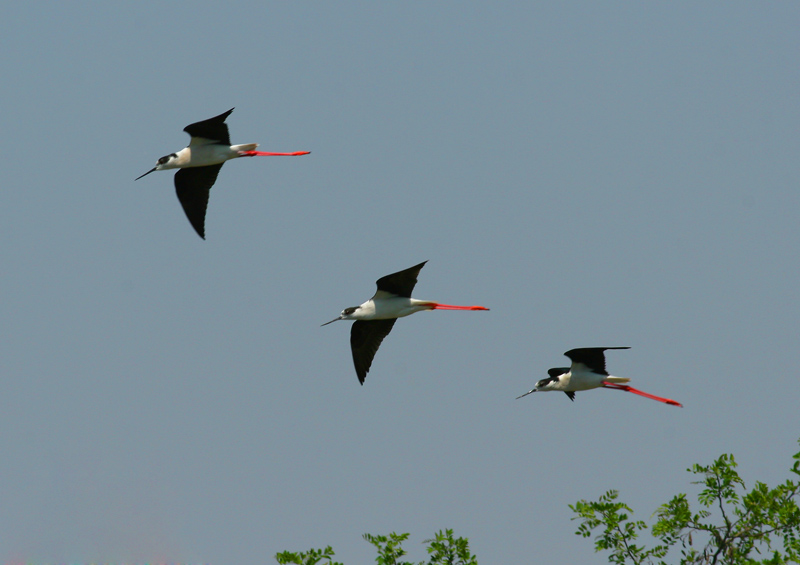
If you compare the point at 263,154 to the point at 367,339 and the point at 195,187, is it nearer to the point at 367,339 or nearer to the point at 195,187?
the point at 195,187

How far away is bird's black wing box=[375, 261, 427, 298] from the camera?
38.5 ft

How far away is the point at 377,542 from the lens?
955 cm

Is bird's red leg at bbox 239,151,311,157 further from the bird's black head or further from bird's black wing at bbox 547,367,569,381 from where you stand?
bird's black wing at bbox 547,367,569,381

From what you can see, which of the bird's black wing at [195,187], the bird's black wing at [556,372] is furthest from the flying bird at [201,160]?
the bird's black wing at [556,372]

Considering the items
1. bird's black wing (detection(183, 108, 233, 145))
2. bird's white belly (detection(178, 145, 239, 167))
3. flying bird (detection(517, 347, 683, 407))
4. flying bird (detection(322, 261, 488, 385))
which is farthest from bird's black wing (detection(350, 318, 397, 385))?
bird's black wing (detection(183, 108, 233, 145))

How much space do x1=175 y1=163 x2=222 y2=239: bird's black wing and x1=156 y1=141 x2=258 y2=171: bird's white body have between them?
512mm

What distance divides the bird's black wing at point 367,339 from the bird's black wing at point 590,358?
231 centimetres

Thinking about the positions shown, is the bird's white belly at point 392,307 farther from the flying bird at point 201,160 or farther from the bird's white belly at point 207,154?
the bird's white belly at point 207,154

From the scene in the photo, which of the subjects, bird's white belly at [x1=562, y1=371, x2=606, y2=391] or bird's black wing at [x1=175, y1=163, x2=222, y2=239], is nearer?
bird's white belly at [x1=562, y1=371, x2=606, y2=391]

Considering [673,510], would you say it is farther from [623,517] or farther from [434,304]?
[434,304]

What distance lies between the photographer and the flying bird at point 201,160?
42.3 ft

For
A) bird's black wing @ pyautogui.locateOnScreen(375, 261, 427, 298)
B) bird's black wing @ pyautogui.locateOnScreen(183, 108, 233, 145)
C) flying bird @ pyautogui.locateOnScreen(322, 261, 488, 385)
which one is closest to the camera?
bird's black wing @ pyautogui.locateOnScreen(375, 261, 427, 298)

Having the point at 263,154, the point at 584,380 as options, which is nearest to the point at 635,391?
the point at 584,380

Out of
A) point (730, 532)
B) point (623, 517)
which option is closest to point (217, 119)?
point (623, 517)
